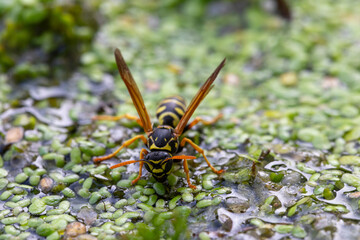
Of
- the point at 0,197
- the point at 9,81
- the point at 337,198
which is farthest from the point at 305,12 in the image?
the point at 0,197

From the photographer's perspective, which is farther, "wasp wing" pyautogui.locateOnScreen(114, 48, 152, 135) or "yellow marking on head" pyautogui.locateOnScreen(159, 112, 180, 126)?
"yellow marking on head" pyautogui.locateOnScreen(159, 112, 180, 126)

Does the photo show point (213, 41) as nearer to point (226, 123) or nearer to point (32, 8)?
point (226, 123)

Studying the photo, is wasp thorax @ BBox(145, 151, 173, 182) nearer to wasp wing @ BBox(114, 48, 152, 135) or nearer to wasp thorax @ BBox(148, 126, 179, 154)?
wasp thorax @ BBox(148, 126, 179, 154)

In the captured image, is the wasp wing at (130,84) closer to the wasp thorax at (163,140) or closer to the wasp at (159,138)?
the wasp at (159,138)

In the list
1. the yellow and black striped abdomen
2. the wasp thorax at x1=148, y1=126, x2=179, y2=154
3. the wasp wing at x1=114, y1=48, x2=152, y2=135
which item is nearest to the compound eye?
the wasp thorax at x1=148, y1=126, x2=179, y2=154

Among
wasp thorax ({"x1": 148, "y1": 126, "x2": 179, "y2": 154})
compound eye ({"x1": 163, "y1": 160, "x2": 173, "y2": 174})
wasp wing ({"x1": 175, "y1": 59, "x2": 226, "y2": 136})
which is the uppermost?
wasp wing ({"x1": 175, "y1": 59, "x2": 226, "y2": 136})

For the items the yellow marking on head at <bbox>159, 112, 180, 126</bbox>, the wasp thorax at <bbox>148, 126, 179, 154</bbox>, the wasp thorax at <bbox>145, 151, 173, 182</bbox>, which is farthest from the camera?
the yellow marking on head at <bbox>159, 112, 180, 126</bbox>
